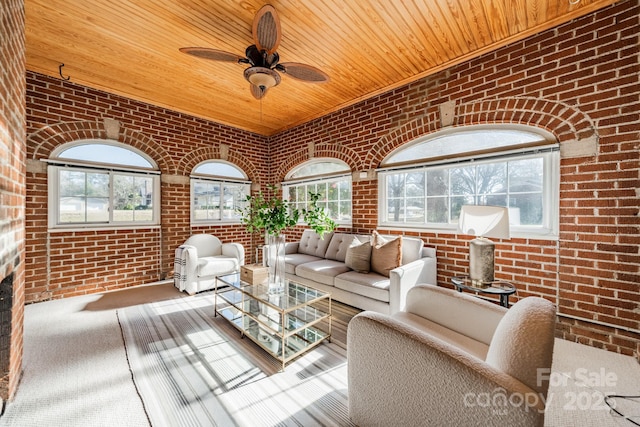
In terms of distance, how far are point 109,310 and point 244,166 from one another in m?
3.18

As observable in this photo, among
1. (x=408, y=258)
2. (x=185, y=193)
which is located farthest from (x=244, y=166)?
(x=408, y=258)

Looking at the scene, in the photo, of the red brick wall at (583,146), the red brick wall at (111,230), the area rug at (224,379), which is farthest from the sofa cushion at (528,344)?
the red brick wall at (111,230)

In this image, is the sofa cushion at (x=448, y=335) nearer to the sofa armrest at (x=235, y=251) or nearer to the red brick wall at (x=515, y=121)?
the red brick wall at (x=515, y=121)

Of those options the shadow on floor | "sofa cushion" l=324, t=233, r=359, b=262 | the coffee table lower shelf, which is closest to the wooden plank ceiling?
"sofa cushion" l=324, t=233, r=359, b=262

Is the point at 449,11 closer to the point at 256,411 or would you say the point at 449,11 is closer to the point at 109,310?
the point at 256,411

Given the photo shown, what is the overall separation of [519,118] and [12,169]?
4082 mm

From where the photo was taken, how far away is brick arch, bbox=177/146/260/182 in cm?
439

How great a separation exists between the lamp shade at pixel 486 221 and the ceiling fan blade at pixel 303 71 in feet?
5.80

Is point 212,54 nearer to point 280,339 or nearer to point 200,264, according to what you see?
point 280,339

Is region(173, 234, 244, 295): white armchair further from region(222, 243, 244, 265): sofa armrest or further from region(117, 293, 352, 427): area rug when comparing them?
region(117, 293, 352, 427): area rug

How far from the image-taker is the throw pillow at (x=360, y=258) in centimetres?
301

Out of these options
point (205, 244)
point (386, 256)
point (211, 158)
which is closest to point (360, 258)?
point (386, 256)

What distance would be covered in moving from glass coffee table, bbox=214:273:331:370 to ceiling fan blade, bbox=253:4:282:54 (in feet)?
6.98

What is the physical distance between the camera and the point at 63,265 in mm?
3371
